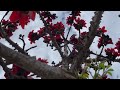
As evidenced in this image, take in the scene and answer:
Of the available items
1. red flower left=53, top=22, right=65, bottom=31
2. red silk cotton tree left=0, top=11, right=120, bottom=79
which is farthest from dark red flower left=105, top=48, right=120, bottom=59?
red flower left=53, top=22, right=65, bottom=31

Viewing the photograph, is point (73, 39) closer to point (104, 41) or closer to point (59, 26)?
point (59, 26)

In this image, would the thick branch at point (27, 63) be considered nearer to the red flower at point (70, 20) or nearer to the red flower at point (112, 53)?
the red flower at point (112, 53)

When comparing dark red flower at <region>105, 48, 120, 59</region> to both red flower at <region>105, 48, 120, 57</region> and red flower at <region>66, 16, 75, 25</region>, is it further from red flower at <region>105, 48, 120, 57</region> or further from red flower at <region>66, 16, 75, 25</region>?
red flower at <region>66, 16, 75, 25</region>

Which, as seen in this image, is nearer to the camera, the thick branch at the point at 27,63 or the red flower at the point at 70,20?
the thick branch at the point at 27,63

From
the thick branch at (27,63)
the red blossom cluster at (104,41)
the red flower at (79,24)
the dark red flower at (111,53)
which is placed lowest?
the thick branch at (27,63)

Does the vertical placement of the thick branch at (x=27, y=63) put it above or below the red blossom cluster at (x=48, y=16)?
below

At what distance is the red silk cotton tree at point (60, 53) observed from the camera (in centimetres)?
129

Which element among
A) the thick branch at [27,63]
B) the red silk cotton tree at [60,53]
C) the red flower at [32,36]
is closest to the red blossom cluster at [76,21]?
the red silk cotton tree at [60,53]

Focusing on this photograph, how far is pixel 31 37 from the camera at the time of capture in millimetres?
4613
